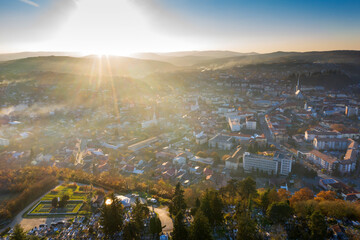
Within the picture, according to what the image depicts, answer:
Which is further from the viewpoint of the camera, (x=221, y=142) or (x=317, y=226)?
(x=221, y=142)

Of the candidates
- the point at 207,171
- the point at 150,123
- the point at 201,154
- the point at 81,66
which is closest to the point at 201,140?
the point at 201,154

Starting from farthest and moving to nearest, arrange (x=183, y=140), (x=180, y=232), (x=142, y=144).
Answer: (x=183, y=140) < (x=142, y=144) < (x=180, y=232)

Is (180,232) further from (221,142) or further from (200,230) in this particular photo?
(221,142)

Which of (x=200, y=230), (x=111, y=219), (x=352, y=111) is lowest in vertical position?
(x=352, y=111)

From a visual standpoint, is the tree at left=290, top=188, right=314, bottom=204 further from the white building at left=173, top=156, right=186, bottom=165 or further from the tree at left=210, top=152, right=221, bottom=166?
the white building at left=173, top=156, right=186, bottom=165

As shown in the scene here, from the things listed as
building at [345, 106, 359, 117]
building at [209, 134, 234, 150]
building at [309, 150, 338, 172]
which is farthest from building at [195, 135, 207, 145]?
building at [345, 106, 359, 117]

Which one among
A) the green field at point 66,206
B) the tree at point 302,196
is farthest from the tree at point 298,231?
the green field at point 66,206
